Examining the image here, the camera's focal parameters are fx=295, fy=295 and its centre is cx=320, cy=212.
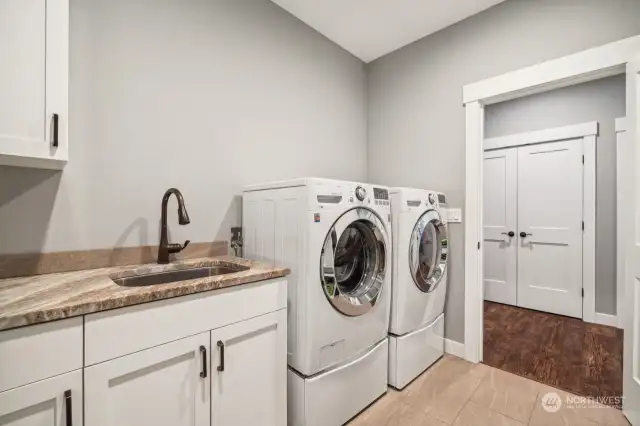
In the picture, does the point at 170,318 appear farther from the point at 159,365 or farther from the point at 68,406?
the point at 68,406

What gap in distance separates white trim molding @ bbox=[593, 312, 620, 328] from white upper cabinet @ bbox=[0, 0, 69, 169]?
175 inches

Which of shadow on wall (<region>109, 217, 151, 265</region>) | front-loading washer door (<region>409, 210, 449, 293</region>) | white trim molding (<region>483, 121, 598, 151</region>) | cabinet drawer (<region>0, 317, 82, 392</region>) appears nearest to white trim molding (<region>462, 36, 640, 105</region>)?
front-loading washer door (<region>409, 210, 449, 293</region>)

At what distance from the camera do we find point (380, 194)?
69.3 inches

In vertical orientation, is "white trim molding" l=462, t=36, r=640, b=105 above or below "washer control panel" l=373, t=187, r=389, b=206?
above

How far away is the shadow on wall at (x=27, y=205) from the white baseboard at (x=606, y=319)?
4.52 metres

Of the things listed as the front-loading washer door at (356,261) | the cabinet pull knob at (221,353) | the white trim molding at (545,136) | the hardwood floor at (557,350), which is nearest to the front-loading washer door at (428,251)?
the front-loading washer door at (356,261)

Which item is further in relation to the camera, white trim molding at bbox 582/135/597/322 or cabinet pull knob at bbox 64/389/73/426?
white trim molding at bbox 582/135/597/322

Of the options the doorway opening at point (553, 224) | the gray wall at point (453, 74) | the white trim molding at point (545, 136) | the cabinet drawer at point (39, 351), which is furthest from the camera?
the white trim molding at point (545, 136)

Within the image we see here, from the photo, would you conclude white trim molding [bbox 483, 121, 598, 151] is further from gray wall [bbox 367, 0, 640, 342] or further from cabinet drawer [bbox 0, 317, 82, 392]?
cabinet drawer [bbox 0, 317, 82, 392]

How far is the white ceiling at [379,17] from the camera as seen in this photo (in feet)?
7.10

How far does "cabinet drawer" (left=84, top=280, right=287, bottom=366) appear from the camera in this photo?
0.89 m

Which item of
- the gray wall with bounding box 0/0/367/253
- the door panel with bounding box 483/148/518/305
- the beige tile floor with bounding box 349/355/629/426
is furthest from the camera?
the door panel with bounding box 483/148/518/305

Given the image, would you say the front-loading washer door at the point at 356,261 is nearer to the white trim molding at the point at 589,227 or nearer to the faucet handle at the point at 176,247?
the faucet handle at the point at 176,247

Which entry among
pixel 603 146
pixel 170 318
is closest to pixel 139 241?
pixel 170 318
